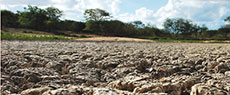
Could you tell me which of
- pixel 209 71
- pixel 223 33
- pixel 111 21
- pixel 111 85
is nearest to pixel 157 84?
pixel 111 85

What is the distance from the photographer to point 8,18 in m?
41.1

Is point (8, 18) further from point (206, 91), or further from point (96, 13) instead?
point (206, 91)

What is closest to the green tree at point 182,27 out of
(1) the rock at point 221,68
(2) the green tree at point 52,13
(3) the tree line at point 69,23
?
(3) the tree line at point 69,23

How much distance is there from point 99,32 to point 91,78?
4236cm

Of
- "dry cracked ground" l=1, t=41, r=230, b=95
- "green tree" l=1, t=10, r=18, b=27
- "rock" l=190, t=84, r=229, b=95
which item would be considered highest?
"green tree" l=1, t=10, r=18, b=27

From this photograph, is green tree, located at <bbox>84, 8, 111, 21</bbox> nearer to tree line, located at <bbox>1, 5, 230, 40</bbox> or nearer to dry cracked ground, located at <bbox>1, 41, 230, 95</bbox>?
tree line, located at <bbox>1, 5, 230, 40</bbox>

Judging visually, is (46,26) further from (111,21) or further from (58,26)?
(111,21)

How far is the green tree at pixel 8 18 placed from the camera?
4003cm

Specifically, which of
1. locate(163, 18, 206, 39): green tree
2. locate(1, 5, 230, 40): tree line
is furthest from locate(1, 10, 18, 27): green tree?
locate(163, 18, 206, 39): green tree

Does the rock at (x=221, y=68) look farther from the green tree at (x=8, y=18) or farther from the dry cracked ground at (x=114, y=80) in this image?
the green tree at (x=8, y=18)

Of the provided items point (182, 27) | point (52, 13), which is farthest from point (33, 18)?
point (182, 27)

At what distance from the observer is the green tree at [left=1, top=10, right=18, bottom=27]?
40031mm

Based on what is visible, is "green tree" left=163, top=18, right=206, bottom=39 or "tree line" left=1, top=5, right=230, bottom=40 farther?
"green tree" left=163, top=18, right=206, bottom=39

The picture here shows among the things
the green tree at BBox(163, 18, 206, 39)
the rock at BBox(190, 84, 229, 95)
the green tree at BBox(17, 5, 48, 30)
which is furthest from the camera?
the green tree at BBox(163, 18, 206, 39)
